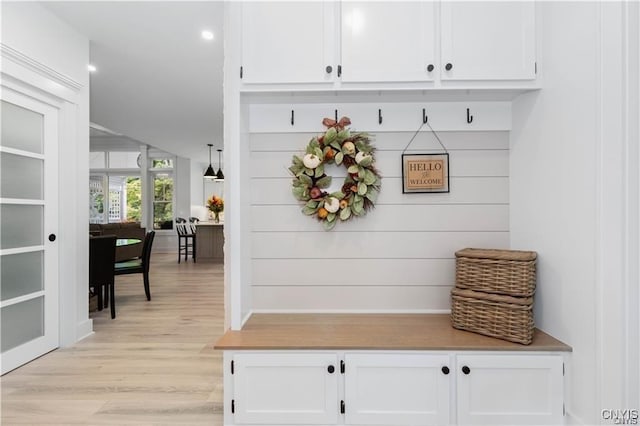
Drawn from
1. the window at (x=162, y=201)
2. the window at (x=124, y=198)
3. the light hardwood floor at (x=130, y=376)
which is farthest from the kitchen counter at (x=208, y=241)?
the light hardwood floor at (x=130, y=376)

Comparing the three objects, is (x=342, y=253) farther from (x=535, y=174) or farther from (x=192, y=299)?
(x=192, y=299)

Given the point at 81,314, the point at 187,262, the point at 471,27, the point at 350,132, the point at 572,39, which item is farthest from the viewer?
the point at 187,262

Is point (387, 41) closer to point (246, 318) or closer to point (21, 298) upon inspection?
point (246, 318)

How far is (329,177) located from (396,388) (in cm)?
115

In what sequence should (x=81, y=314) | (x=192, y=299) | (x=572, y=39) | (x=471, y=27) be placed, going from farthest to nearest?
(x=192, y=299)
(x=81, y=314)
(x=471, y=27)
(x=572, y=39)

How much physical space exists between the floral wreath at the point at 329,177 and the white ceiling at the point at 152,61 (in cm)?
159

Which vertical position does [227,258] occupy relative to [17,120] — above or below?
below

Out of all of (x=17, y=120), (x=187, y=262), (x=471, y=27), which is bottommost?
(x=187, y=262)

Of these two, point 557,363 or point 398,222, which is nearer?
point 557,363

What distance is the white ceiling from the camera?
2.69 metres

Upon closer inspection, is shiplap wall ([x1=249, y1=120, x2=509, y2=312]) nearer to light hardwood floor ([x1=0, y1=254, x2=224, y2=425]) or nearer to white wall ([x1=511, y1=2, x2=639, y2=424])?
white wall ([x1=511, y1=2, x2=639, y2=424])

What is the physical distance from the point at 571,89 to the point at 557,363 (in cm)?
127

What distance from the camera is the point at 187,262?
7770 millimetres

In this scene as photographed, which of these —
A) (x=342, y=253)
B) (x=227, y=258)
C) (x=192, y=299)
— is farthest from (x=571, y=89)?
(x=192, y=299)
